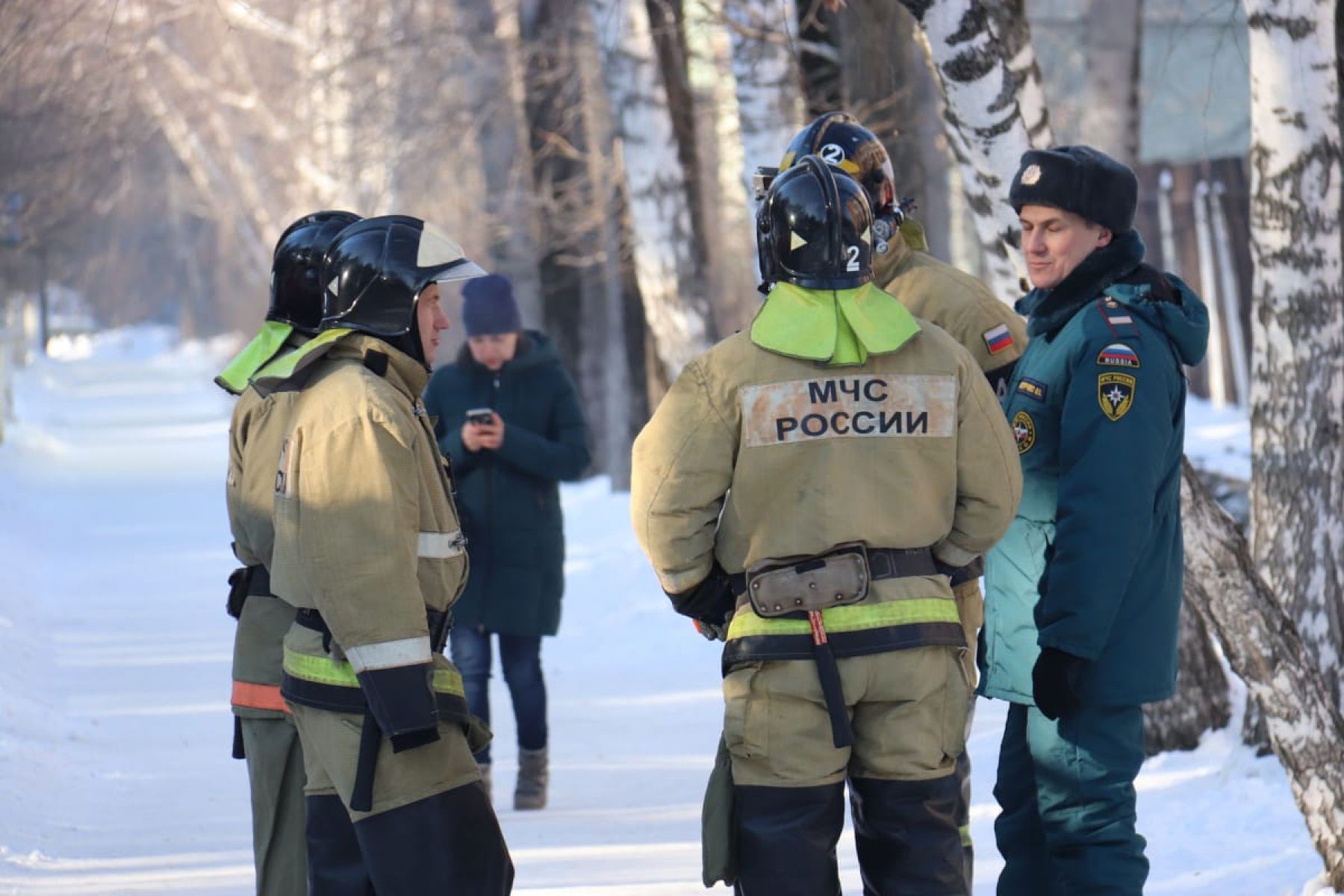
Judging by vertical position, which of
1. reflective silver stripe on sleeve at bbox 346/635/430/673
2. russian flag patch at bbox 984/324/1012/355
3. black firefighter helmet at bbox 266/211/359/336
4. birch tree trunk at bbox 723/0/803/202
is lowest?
reflective silver stripe on sleeve at bbox 346/635/430/673

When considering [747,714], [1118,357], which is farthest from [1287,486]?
[747,714]

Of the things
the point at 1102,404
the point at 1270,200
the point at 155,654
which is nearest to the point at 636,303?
the point at 155,654

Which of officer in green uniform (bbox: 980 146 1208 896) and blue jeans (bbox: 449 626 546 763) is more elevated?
officer in green uniform (bbox: 980 146 1208 896)

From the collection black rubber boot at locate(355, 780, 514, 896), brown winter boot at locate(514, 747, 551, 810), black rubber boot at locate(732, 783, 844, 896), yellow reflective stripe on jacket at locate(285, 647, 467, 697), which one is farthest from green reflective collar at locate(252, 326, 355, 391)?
brown winter boot at locate(514, 747, 551, 810)

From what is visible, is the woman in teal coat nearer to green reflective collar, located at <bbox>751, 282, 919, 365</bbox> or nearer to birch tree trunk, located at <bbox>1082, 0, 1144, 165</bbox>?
green reflective collar, located at <bbox>751, 282, 919, 365</bbox>

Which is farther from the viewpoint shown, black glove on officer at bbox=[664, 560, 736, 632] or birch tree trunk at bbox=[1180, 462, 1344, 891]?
birch tree trunk at bbox=[1180, 462, 1344, 891]

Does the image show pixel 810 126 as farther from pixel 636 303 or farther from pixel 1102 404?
pixel 636 303

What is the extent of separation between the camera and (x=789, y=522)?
3877mm

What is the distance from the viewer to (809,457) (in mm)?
3854

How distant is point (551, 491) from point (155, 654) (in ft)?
15.5

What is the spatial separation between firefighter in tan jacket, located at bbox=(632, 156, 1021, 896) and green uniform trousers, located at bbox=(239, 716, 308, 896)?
45.1 inches

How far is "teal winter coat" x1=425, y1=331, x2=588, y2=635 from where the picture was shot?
6.78 meters

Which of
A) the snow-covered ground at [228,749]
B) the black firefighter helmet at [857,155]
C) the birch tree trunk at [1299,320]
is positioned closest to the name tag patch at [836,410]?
the black firefighter helmet at [857,155]

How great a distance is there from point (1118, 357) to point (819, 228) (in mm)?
805
